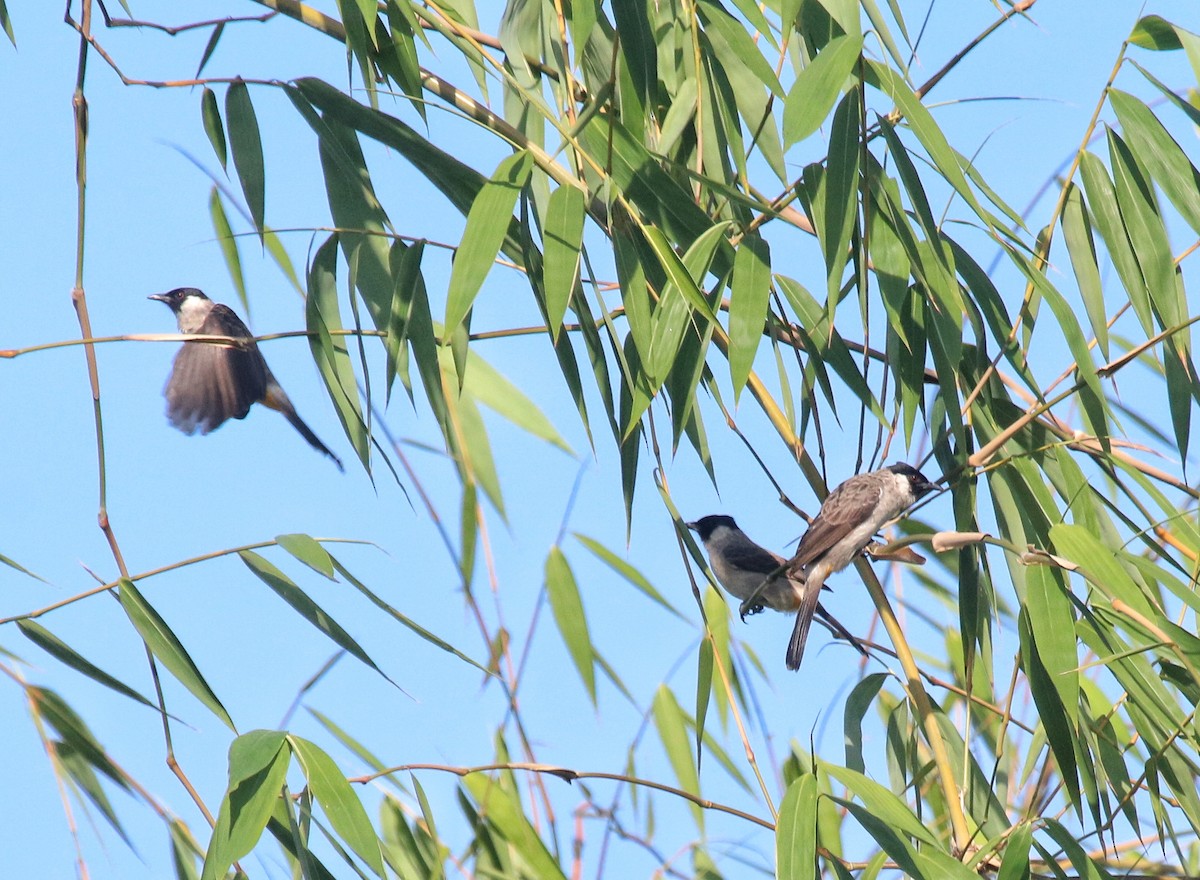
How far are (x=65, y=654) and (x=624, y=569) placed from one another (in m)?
1.64

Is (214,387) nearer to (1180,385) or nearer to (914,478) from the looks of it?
(914,478)

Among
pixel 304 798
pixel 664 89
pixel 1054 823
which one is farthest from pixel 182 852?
pixel 664 89

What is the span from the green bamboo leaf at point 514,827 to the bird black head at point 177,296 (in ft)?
11.3

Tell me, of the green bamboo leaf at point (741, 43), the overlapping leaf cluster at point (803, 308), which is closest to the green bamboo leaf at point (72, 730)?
the overlapping leaf cluster at point (803, 308)

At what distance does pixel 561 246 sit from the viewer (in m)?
2.46

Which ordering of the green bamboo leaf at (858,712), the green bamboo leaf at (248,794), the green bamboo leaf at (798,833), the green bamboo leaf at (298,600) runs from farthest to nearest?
the green bamboo leaf at (858,712) → the green bamboo leaf at (298,600) → the green bamboo leaf at (798,833) → the green bamboo leaf at (248,794)

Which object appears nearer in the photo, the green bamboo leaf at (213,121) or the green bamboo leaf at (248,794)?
the green bamboo leaf at (248,794)

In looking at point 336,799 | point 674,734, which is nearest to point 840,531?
point 674,734

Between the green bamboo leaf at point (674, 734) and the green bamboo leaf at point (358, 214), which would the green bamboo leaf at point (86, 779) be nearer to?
the green bamboo leaf at point (358, 214)

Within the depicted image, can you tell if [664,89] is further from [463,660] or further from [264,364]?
[264,364]

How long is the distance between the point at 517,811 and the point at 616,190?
1775 mm

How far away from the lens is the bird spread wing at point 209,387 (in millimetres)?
4707

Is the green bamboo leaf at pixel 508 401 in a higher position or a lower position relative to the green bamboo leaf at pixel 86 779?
higher

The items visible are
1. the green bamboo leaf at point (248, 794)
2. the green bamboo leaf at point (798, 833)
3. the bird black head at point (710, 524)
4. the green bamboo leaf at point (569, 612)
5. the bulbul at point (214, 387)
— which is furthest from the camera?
the bird black head at point (710, 524)
